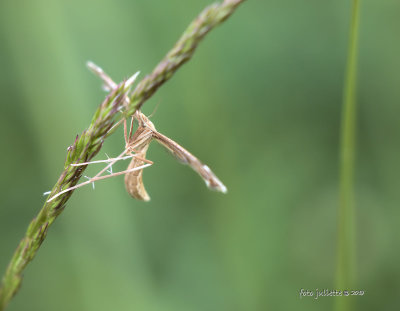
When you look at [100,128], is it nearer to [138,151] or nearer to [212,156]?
[138,151]

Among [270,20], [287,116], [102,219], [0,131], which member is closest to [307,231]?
[287,116]

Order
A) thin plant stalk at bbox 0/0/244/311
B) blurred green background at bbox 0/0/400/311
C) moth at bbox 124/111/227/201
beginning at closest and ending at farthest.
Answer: thin plant stalk at bbox 0/0/244/311 < moth at bbox 124/111/227/201 < blurred green background at bbox 0/0/400/311

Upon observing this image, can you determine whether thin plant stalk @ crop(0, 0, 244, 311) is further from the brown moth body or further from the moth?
the brown moth body

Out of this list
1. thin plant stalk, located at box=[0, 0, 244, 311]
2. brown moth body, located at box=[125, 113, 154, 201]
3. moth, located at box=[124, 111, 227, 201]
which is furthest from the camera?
brown moth body, located at box=[125, 113, 154, 201]

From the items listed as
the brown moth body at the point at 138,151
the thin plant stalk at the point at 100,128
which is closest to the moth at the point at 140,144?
the brown moth body at the point at 138,151

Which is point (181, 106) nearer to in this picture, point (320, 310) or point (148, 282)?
point (148, 282)

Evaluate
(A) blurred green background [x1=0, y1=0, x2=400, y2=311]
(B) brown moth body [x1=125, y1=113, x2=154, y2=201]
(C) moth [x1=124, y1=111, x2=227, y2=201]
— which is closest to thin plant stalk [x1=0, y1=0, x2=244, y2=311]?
(C) moth [x1=124, y1=111, x2=227, y2=201]
